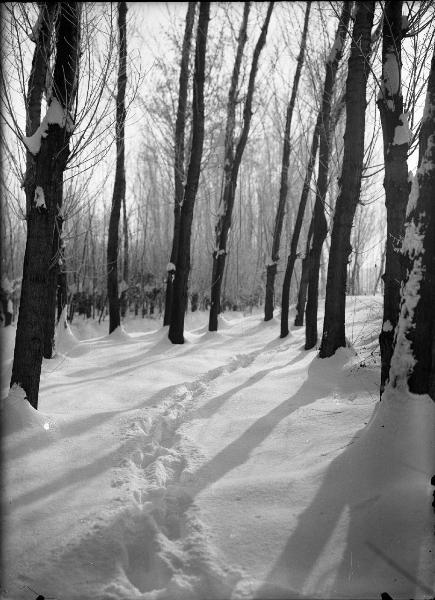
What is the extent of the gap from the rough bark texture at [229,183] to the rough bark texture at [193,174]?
224 centimetres

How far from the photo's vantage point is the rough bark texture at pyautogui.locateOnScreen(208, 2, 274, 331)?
10227 millimetres

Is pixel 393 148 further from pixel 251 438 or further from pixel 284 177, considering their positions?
pixel 284 177

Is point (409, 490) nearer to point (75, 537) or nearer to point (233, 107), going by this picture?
point (75, 537)

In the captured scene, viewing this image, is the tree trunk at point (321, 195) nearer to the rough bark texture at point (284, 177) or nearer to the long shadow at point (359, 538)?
the rough bark texture at point (284, 177)

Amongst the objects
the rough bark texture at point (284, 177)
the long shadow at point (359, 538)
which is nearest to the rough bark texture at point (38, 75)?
the long shadow at point (359, 538)

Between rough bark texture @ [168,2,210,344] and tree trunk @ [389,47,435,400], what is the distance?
5.98 meters

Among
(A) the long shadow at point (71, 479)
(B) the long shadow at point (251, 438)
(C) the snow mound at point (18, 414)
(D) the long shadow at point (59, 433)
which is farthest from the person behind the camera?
(C) the snow mound at point (18, 414)

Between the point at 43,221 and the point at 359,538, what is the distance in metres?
3.31

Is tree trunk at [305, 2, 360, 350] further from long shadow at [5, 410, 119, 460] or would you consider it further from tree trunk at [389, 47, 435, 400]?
long shadow at [5, 410, 119, 460]

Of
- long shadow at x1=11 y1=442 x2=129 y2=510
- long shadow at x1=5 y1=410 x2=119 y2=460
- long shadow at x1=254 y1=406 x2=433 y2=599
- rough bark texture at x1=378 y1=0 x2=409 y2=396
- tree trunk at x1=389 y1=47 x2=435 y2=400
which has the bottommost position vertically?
long shadow at x1=11 y1=442 x2=129 y2=510

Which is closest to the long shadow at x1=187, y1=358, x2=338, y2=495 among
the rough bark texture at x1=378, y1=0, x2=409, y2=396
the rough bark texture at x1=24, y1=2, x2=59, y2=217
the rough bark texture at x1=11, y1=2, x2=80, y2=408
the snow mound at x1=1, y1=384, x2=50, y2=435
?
the rough bark texture at x1=378, y1=0, x2=409, y2=396

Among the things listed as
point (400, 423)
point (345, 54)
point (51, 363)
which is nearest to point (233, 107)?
point (345, 54)

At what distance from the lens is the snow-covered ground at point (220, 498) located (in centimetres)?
190

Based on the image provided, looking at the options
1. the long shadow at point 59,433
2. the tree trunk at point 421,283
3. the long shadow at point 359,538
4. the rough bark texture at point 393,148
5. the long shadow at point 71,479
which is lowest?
the long shadow at point 71,479
